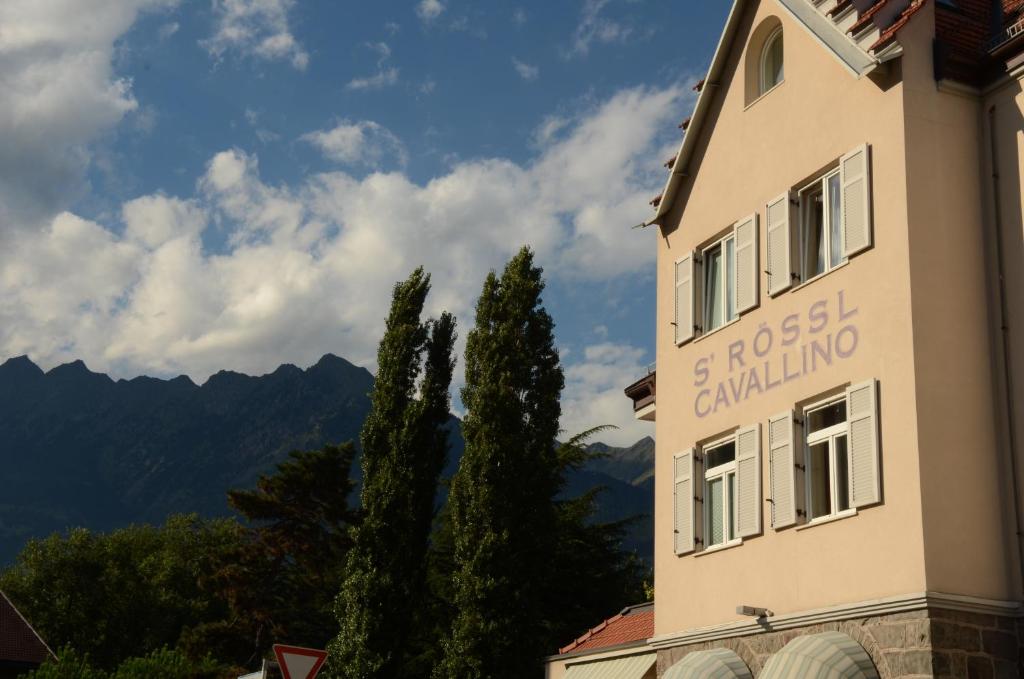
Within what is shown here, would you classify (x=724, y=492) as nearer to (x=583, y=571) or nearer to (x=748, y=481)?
(x=748, y=481)

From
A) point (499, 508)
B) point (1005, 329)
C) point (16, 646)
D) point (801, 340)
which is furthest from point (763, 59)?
point (16, 646)

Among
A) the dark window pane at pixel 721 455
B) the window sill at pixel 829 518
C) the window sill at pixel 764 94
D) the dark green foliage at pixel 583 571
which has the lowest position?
the window sill at pixel 829 518

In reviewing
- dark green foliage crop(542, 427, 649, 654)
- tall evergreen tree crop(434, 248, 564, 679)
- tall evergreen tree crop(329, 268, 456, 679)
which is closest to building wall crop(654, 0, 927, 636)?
tall evergreen tree crop(434, 248, 564, 679)

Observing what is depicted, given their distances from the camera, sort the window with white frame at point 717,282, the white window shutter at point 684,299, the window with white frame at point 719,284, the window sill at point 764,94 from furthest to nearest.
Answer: the white window shutter at point 684,299, the window with white frame at point 719,284, the window sill at point 764,94, the window with white frame at point 717,282

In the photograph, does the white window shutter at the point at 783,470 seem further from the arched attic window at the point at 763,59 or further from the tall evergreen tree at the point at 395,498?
the tall evergreen tree at the point at 395,498

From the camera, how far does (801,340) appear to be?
53.2 feet

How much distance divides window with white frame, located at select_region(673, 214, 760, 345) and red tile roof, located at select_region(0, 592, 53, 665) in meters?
38.3

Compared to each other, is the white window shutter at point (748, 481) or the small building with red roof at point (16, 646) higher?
the white window shutter at point (748, 481)

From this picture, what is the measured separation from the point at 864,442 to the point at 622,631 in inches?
375

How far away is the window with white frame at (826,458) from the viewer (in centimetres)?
1459

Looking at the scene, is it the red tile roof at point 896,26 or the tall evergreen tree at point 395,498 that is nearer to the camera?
the red tile roof at point 896,26

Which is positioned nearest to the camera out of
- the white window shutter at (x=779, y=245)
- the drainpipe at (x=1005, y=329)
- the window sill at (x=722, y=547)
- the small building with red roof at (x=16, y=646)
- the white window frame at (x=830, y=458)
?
the drainpipe at (x=1005, y=329)

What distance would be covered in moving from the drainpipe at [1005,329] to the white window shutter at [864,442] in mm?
1461

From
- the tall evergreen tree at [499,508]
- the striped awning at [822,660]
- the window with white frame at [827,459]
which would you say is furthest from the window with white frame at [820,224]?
the tall evergreen tree at [499,508]
